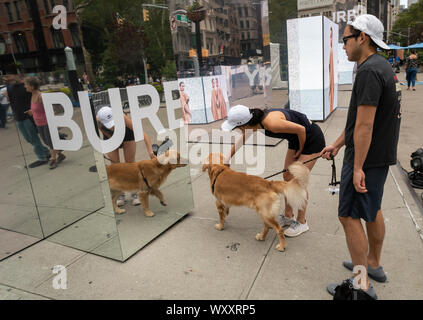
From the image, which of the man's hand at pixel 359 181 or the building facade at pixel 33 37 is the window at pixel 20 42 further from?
the man's hand at pixel 359 181

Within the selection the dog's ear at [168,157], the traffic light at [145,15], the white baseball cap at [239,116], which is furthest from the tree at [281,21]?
the white baseball cap at [239,116]

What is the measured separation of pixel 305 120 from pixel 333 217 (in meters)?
1.30

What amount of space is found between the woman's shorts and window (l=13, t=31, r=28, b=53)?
30.1 inches

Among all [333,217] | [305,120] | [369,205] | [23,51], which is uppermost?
[23,51]

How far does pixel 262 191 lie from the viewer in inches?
118

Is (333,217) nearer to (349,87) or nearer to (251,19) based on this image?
(251,19)

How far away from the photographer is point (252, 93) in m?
7.94

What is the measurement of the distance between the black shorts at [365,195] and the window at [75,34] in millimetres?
2637

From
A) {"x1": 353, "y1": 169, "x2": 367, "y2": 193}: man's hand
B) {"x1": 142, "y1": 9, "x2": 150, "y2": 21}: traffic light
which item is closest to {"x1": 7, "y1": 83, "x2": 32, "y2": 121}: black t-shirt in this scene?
{"x1": 142, "y1": 9, "x2": 150, "y2": 21}: traffic light

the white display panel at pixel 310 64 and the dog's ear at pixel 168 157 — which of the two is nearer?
the dog's ear at pixel 168 157

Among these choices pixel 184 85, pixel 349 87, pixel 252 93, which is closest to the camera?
pixel 252 93

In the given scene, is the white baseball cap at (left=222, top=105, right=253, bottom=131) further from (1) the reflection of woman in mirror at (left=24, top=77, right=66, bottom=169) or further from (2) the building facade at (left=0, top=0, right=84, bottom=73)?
(1) the reflection of woman in mirror at (left=24, top=77, right=66, bottom=169)

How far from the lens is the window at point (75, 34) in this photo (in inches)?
113
